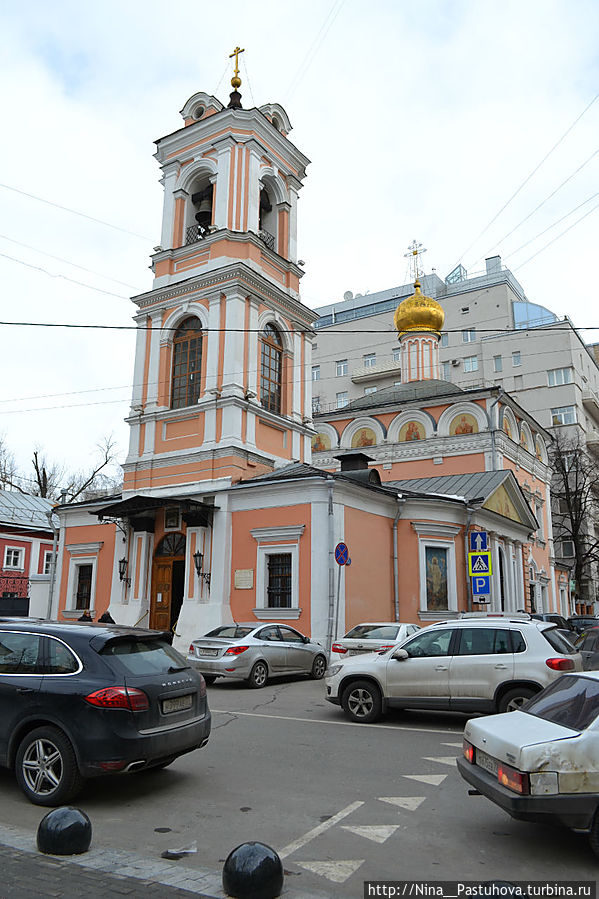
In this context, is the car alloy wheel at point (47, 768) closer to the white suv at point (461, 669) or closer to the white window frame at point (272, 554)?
the white suv at point (461, 669)

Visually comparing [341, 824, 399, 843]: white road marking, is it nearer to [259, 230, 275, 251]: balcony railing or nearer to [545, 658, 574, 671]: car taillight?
[545, 658, 574, 671]: car taillight

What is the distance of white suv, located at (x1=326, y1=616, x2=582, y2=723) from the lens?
9672 mm

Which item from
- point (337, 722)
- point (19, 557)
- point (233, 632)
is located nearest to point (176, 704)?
point (337, 722)

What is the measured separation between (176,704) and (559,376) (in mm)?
54497

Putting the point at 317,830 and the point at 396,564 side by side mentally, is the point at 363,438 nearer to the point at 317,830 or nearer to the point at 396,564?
the point at 396,564

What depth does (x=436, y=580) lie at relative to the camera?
21750 millimetres

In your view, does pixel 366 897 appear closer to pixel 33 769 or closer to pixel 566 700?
pixel 566 700

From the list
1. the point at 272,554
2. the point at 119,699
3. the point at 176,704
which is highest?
the point at 272,554

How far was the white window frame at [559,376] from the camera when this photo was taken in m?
55.3

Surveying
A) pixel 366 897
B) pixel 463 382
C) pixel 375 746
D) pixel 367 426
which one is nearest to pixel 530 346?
pixel 463 382

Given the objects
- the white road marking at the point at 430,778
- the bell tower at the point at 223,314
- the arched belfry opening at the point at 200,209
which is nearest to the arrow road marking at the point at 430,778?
the white road marking at the point at 430,778

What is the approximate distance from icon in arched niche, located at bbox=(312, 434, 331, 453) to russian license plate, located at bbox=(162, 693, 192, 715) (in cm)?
3221

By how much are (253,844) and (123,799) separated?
2.56 metres

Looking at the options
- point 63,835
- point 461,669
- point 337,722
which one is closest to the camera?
point 63,835
